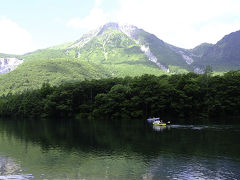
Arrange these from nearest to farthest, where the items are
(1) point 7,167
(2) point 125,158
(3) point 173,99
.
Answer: (1) point 7,167, (2) point 125,158, (3) point 173,99

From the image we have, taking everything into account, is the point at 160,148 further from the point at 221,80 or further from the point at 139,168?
the point at 221,80

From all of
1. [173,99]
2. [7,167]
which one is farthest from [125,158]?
[173,99]

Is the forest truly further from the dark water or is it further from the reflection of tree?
the reflection of tree

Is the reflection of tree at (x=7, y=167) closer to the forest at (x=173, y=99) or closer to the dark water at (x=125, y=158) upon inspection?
the dark water at (x=125, y=158)

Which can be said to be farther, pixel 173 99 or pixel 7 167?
pixel 173 99

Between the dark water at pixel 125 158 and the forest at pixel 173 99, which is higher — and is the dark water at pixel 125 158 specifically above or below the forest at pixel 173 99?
below

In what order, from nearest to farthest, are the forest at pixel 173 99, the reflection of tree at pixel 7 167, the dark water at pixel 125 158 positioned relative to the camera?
1. the dark water at pixel 125 158
2. the reflection of tree at pixel 7 167
3. the forest at pixel 173 99

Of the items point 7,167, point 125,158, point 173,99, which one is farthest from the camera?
point 173,99

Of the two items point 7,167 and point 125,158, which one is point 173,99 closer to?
point 125,158

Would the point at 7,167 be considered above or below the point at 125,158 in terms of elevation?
below

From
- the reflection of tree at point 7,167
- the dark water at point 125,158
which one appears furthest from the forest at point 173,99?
the reflection of tree at point 7,167

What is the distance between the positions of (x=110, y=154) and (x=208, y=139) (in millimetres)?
22806

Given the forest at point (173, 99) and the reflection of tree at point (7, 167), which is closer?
the reflection of tree at point (7, 167)

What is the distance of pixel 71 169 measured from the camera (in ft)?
103
